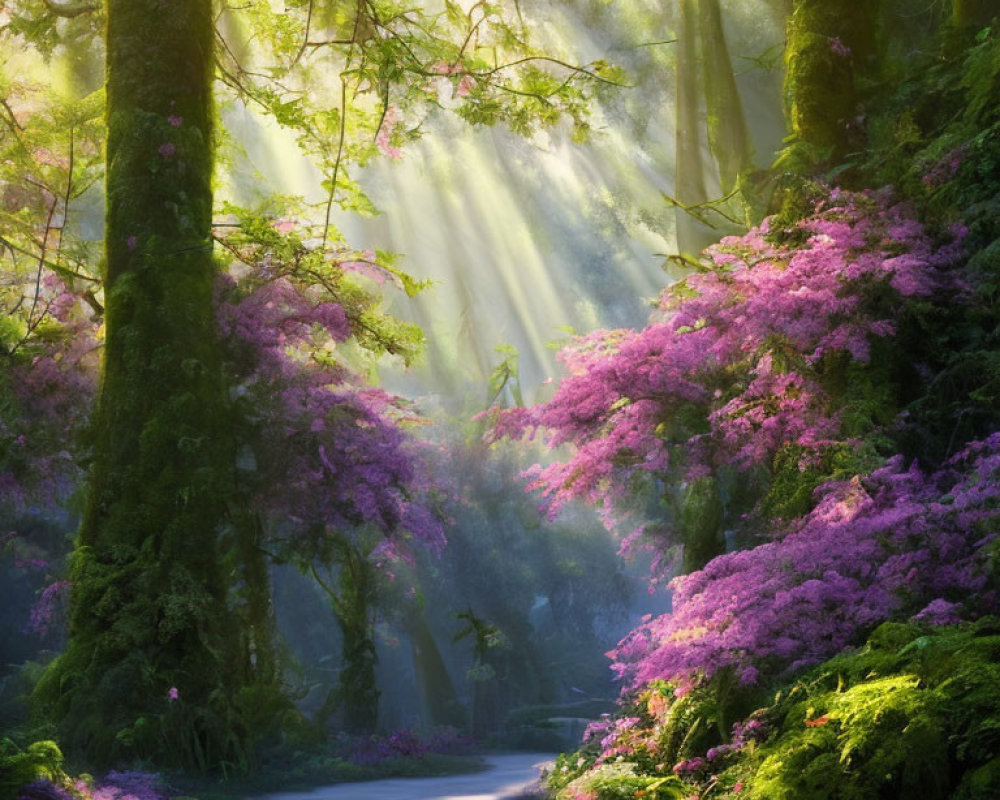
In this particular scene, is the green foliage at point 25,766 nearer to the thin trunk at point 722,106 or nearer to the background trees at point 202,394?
the background trees at point 202,394

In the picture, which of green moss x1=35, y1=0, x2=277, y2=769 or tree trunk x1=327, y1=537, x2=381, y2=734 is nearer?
green moss x1=35, y1=0, x2=277, y2=769

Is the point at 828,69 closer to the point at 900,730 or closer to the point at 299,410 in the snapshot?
the point at 299,410

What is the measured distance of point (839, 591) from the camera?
6.19 m

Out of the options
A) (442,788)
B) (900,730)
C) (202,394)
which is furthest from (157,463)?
(900,730)

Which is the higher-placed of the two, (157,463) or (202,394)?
(202,394)

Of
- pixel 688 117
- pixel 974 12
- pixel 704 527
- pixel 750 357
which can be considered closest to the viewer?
pixel 750 357

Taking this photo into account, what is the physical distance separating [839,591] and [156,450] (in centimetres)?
618

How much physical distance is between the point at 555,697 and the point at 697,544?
543 inches

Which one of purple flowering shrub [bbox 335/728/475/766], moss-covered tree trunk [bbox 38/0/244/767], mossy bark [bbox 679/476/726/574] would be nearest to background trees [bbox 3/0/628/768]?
moss-covered tree trunk [bbox 38/0/244/767]

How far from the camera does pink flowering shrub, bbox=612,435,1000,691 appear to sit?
5930mm

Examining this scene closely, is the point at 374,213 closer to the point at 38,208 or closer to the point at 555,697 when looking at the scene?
the point at 38,208

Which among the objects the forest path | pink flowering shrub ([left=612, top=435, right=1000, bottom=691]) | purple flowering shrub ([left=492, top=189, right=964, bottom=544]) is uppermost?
purple flowering shrub ([left=492, top=189, right=964, bottom=544])

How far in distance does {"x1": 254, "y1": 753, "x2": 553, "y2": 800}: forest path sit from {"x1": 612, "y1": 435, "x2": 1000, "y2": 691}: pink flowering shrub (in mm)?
3534

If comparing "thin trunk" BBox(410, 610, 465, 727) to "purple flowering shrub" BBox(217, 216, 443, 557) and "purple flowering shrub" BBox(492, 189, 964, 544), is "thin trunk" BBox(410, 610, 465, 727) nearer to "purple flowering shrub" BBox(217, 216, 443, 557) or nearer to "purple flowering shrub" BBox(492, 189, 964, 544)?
"purple flowering shrub" BBox(217, 216, 443, 557)
